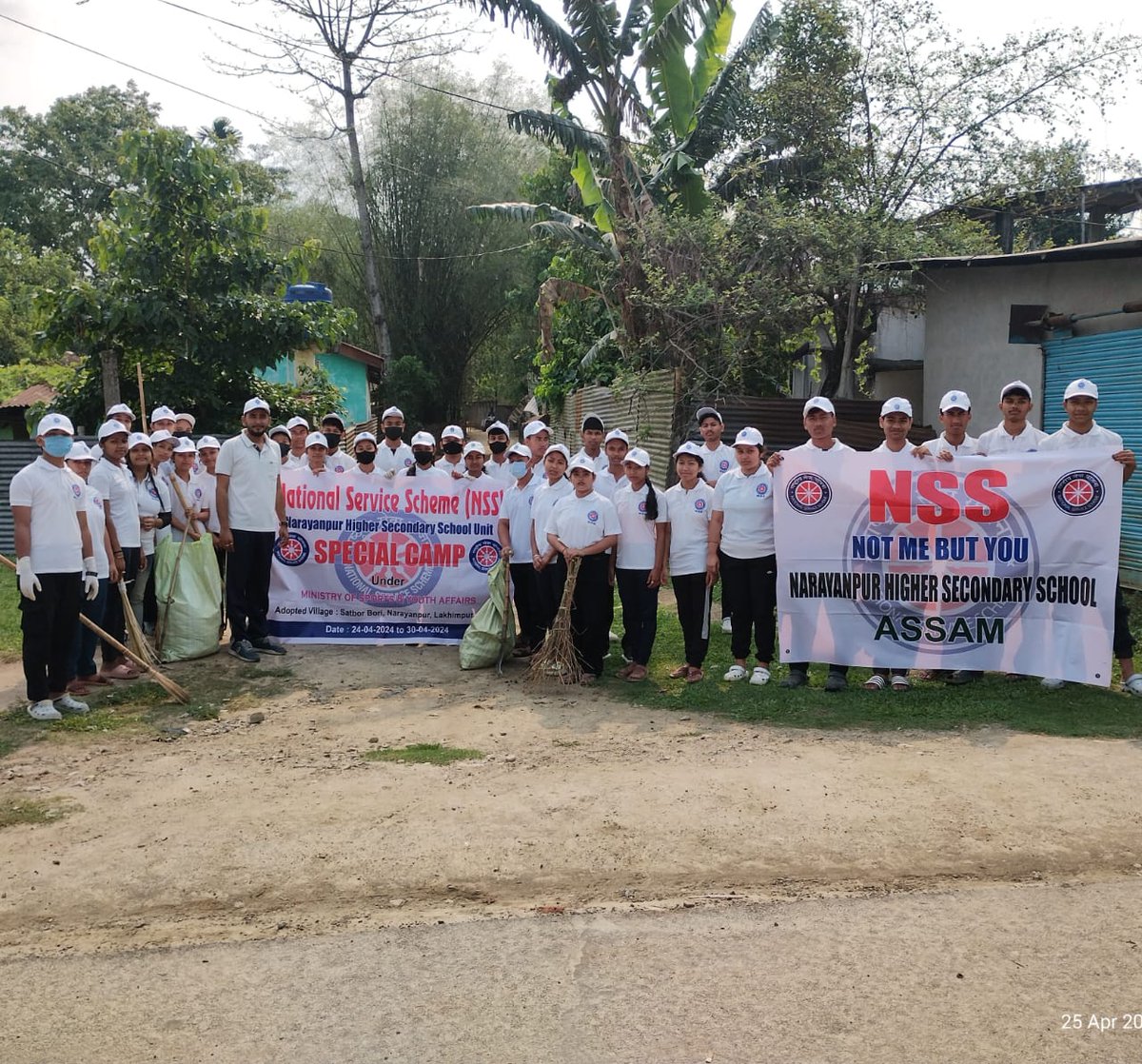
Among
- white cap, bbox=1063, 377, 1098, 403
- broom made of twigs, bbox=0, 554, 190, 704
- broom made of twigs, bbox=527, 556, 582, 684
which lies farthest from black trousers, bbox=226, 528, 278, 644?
white cap, bbox=1063, 377, 1098, 403

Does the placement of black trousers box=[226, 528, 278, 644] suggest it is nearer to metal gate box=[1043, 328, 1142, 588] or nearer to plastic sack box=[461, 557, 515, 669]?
plastic sack box=[461, 557, 515, 669]

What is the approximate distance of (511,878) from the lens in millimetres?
4344

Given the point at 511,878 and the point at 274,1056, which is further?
the point at 511,878

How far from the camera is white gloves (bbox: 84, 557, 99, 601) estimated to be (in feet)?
22.6

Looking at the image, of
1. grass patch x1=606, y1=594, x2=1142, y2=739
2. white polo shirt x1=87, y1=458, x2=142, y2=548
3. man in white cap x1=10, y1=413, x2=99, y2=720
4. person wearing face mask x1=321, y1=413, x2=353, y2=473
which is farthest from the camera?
person wearing face mask x1=321, y1=413, x2=353, y2=473

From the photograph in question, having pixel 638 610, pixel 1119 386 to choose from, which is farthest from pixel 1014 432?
pixel 1119 386

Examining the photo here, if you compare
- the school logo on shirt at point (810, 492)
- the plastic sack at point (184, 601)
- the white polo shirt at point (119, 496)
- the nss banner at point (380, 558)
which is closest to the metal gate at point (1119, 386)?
the school logo on shirt at point (810, 492)

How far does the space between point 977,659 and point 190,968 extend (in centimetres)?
528

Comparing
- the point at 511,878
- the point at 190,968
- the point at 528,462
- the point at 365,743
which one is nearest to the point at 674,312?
the point at 528,462

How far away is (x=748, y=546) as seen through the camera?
24.0 feet

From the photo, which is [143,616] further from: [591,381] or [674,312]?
[591,381]

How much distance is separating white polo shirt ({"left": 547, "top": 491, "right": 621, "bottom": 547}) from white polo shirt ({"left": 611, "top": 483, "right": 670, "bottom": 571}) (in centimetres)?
9

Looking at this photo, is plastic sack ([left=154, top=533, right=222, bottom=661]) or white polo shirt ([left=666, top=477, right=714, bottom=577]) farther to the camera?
plastic sack ([left=154, top=533, right=222, bottom=661])

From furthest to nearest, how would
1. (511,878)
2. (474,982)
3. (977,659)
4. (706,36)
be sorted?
(706,36)
(977,659)
(511,878)
(474,982)
